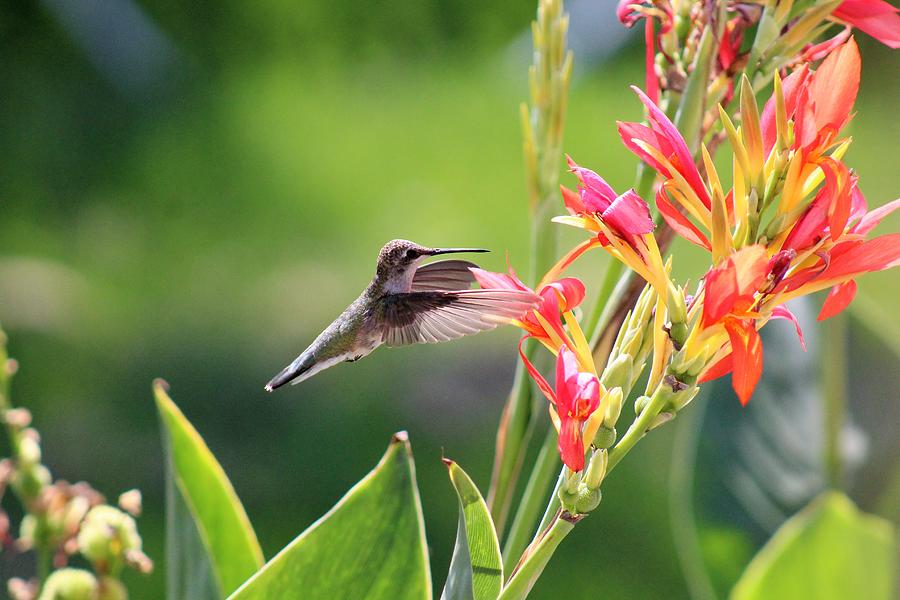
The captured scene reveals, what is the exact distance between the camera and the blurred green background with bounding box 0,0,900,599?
6.17 feet

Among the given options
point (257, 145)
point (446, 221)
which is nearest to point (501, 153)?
point (446, 221)

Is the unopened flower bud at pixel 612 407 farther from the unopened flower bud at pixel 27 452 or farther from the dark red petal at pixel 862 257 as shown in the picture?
the unopened flower bud at pixel 27 452

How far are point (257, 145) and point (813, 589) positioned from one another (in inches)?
85.2

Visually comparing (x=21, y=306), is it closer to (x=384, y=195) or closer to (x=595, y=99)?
(x=384, y=195)

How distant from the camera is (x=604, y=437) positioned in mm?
281

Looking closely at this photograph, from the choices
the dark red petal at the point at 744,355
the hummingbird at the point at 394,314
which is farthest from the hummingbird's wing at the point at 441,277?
the dark red petal at the point at 744,355

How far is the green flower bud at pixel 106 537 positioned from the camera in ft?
1.21

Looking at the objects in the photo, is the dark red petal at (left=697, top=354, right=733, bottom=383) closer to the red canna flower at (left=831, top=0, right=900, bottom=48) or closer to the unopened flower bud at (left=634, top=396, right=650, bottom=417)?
the unopened flower bud at (left=634, top=396, right=650, bottom=417)

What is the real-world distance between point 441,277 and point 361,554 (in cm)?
19

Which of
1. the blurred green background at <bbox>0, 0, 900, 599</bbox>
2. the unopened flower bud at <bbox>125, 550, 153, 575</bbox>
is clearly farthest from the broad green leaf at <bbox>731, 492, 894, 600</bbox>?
the blurred green background at <bbox>0, 0, 900, 599</bbox>

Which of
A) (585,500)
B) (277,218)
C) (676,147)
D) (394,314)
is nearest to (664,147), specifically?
(676,147)

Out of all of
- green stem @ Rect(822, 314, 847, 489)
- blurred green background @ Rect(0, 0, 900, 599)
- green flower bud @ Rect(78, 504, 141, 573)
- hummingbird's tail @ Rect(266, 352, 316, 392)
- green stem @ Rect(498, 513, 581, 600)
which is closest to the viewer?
green stem @ Rect(498, 513, 581, 600)

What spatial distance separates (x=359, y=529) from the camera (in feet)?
1.09

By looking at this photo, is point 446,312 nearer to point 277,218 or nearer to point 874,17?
point 874,17
